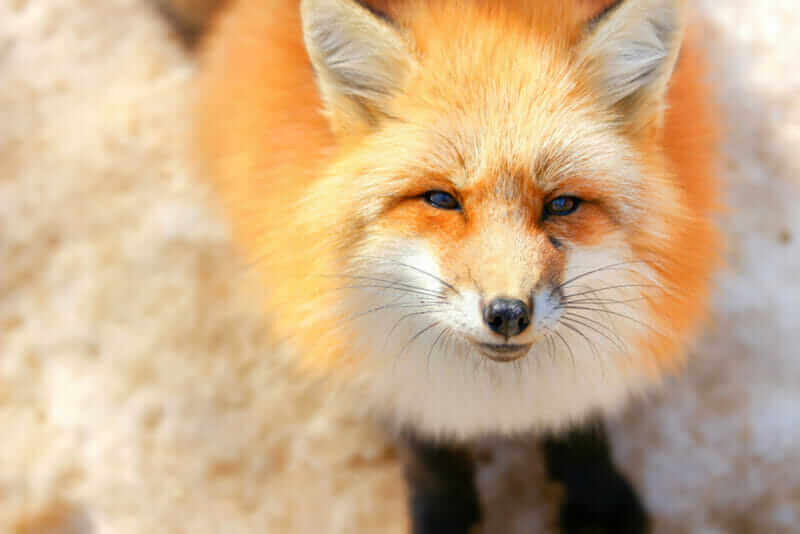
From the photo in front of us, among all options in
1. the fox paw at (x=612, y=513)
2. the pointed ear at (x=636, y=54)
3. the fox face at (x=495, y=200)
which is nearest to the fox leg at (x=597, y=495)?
the fox paw at (x=612, y=513)

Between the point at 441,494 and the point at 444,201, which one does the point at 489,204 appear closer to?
the point at 444,201

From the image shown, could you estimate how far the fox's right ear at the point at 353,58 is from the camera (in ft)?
3.86

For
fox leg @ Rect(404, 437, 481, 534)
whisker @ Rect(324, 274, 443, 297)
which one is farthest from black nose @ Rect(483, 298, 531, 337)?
fox leg @ Rect(404, 437, 481, 534)

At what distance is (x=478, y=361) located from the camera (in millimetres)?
1329

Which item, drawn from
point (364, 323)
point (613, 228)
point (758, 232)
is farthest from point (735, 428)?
point (364, 323)

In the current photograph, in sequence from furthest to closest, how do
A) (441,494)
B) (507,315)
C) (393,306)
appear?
(441,494)
(393,306)
(507,315)

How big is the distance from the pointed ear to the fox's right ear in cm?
30

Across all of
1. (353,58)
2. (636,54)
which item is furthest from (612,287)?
(353,58)

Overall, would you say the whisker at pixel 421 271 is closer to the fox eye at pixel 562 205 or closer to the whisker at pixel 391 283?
the whisker at pixel 391 283

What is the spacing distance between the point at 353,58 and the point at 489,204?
33cm

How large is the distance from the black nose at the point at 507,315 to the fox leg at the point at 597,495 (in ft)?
2.32

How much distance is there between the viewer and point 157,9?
7.50ft

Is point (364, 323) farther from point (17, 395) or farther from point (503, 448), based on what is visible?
point (17, 395)

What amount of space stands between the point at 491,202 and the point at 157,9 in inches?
62.4
